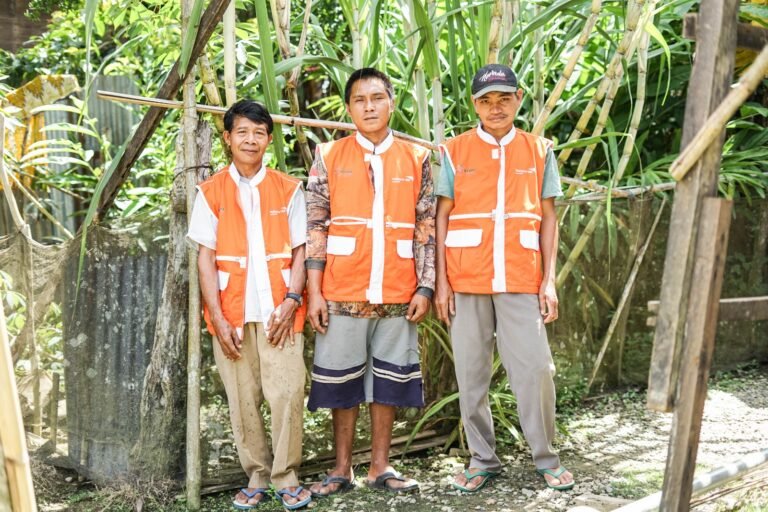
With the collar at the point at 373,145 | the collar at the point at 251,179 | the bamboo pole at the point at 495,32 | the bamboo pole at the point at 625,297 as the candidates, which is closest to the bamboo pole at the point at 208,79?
the collar at the point at 251,179

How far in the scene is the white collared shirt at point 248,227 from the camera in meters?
2.89

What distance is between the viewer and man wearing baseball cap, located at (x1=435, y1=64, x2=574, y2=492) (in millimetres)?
2994

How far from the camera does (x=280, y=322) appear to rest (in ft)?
9.48

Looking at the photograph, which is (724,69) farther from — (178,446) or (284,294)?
(178,446)

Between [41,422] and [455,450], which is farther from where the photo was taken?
[455,450]

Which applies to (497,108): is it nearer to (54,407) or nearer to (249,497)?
(249,497)

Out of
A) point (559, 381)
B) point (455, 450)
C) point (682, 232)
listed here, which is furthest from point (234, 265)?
point (559, 381)

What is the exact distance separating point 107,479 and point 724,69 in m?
2.48

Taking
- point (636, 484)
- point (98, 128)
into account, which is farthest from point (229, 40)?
point (98, 128)

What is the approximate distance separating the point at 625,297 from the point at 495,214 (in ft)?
5.16

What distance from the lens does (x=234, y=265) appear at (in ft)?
9.53

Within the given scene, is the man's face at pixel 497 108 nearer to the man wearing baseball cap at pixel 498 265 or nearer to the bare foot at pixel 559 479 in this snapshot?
the man wearing baseball cap at pixel 498 265

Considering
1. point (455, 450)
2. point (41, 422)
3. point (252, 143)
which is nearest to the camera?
point (252, 143)

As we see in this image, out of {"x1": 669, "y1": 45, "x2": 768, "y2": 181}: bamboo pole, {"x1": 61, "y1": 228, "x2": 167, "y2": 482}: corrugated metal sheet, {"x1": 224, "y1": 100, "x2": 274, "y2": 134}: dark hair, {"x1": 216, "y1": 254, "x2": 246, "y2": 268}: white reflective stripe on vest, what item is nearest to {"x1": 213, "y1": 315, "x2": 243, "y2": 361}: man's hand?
{"x1": 216, "y1": 254, "x2": 246, "y2": 268}: white reflective stripe on vest
